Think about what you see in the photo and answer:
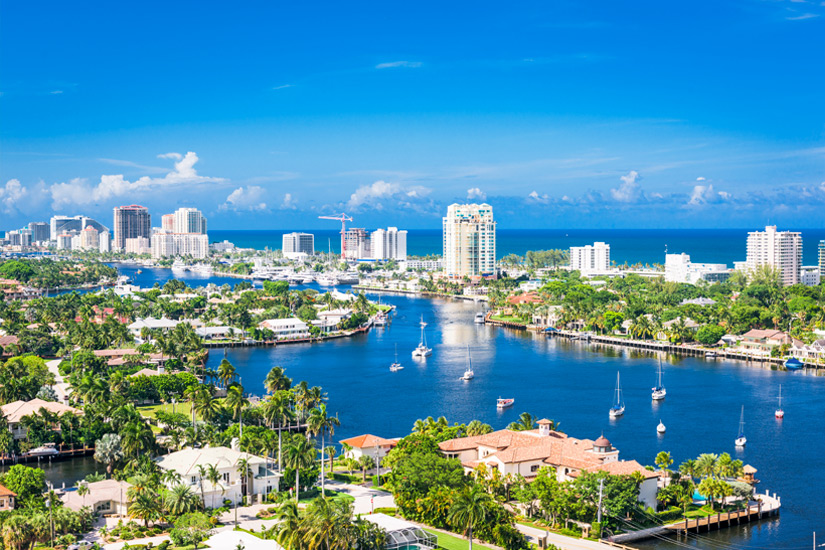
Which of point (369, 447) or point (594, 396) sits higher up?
point (369, 447)

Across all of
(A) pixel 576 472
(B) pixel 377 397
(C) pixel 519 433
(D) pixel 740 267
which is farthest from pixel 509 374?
(D) pixel 740 267

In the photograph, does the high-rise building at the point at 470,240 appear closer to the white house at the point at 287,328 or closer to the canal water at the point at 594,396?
the canal water at the point at 594,396

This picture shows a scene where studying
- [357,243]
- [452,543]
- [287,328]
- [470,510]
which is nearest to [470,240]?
[287,328]

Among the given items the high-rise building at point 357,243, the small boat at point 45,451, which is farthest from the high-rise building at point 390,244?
the small boat at point 45,451

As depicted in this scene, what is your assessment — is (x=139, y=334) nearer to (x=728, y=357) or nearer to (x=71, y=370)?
(x=71, y=370)

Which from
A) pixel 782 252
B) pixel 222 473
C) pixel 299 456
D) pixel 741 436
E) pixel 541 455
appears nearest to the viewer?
pixel 222 473

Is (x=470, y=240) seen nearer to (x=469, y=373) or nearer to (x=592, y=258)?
(x=592, y=258)
